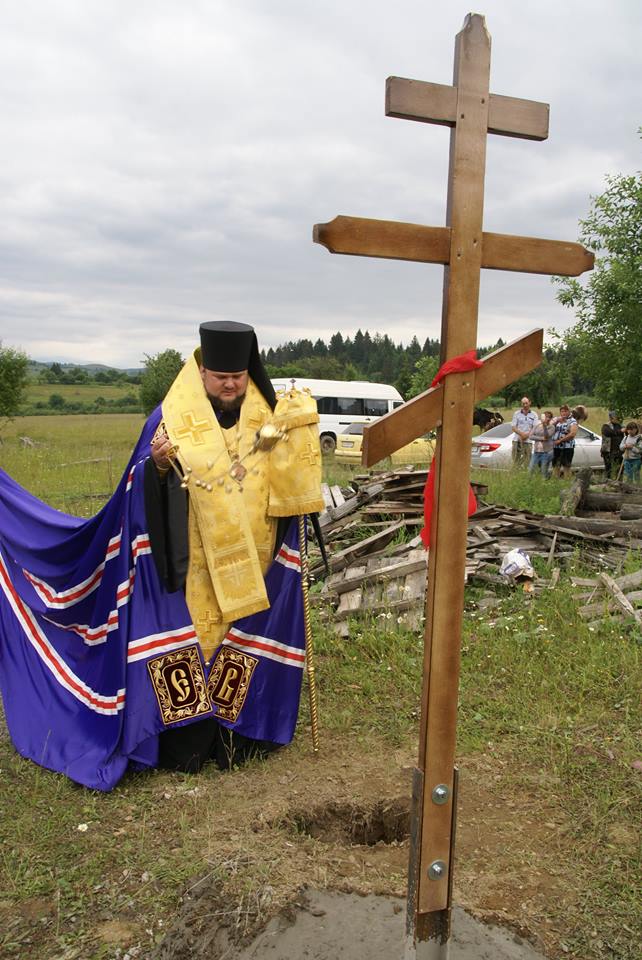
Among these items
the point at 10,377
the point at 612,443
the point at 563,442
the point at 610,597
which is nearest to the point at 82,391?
the point at 10,377

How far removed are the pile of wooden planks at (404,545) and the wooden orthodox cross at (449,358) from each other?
359 cm

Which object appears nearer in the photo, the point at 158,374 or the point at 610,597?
the point at 610,597

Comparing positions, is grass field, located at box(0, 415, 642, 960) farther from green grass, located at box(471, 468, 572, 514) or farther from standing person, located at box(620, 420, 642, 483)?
standing person, located at box(620, 420, 642, 483)

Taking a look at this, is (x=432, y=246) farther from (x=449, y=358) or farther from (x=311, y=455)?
(x=311, y=455)

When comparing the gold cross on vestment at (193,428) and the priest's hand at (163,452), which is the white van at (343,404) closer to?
the gold cross on vestment at (193,428)

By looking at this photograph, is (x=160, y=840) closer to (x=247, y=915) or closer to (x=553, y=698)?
(x=247, y=915)

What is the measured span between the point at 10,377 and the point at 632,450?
22177 millimetres

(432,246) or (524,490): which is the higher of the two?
(432,246)

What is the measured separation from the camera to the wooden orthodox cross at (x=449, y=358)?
2314 mm

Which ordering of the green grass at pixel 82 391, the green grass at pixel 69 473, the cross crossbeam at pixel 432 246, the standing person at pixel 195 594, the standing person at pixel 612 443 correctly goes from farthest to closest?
1. the green grass at pixel 82 391
2. the standing person at pixel 612 443
3. the green grass at pixel 69 473
4. the standing person at pixel 195 594
5. the cross crossbeam at pixel 432 246

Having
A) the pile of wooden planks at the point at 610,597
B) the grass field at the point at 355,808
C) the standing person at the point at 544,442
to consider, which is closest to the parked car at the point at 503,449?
the standing person at the point at 544,442

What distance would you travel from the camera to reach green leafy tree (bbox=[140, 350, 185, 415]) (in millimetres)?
36344

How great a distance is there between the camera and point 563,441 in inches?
545

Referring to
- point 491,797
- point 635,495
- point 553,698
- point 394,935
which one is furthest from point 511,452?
point 394,935
